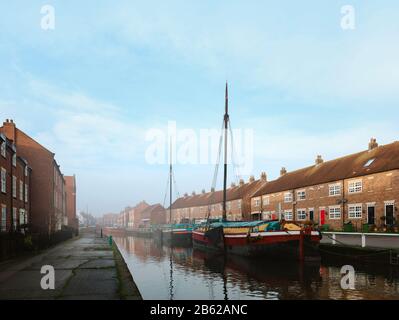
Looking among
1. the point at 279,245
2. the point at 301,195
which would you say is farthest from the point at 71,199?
the point at 279,245

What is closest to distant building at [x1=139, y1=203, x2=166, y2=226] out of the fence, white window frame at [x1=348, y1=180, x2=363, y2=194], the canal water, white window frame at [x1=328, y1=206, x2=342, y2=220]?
white window frame at [x1=328, y1=206, x2=342, y2=220]

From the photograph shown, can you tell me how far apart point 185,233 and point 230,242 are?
1998 cm

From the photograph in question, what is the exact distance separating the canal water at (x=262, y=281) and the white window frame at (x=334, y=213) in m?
12.8

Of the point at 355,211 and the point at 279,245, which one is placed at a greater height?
the point at 355,211

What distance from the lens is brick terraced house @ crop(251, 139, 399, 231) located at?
3450cm

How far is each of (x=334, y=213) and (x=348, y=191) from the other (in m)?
3.02

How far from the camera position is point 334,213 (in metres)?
41.0

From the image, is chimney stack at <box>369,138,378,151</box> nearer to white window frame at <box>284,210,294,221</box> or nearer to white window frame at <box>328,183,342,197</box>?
white window frame at <box>328,183,342,197</box>

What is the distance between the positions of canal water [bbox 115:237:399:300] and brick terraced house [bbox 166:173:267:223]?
69.7 ft

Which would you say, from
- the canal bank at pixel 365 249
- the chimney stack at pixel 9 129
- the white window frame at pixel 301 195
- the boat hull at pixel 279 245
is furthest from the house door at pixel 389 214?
the chimney stack at pixel 9 129

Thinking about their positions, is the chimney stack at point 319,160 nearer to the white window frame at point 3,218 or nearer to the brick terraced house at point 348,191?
the brick terraced house at point 348,191

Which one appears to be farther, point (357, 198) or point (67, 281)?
point (357, 198)

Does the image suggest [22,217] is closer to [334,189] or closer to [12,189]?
[12,189]
